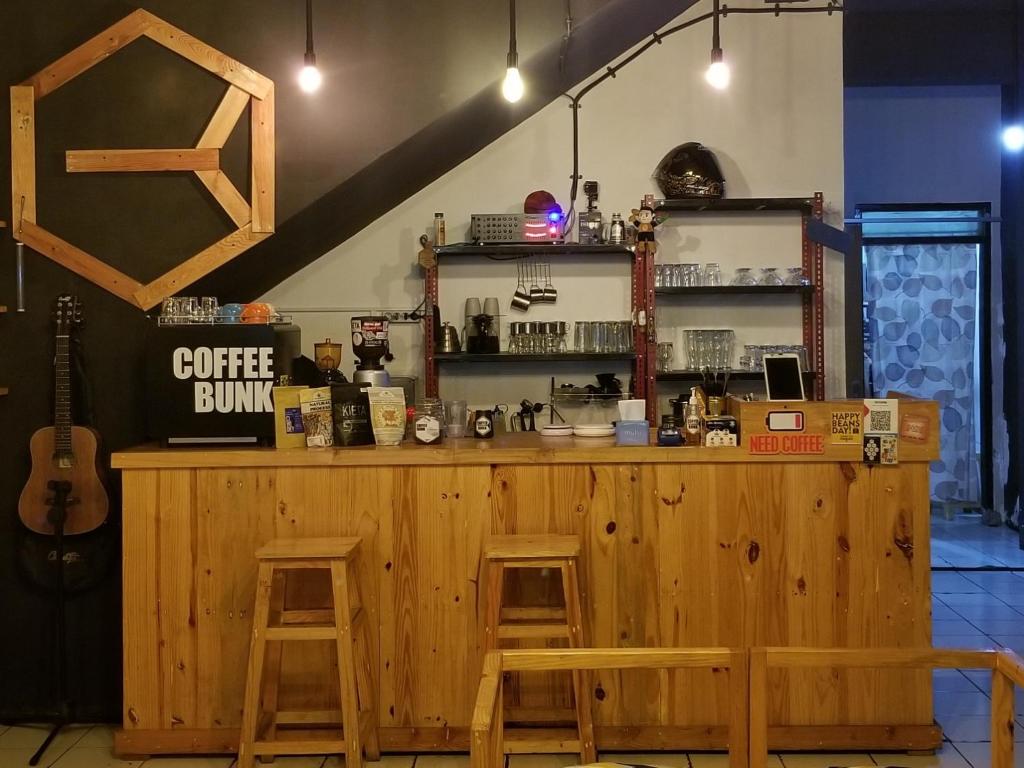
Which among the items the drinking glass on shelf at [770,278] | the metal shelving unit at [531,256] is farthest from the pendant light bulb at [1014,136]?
the metal shelving unit at [531,256]

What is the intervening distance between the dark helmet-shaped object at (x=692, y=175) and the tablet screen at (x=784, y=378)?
62.5 inches

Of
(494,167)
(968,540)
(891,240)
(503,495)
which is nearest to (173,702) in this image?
(503,495)

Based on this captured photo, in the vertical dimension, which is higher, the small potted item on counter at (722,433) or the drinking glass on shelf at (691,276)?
the drinking glass on shelf at (691,276)

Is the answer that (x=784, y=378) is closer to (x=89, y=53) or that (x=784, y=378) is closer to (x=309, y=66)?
(x=309, y=66)

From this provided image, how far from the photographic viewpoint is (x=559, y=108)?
4875 mm

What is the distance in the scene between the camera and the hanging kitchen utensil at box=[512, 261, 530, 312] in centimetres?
487

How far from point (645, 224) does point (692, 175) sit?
370 millimetres

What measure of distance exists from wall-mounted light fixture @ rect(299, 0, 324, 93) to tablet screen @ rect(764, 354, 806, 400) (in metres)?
1.84

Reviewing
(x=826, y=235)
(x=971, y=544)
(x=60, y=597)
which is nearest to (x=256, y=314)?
(x=60, y=597)

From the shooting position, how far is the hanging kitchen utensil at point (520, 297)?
487 centimetres

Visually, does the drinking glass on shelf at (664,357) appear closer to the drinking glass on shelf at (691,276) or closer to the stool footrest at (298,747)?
the drinking glass on shelf at (691,276)

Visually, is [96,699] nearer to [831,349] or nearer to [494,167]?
[494,167]

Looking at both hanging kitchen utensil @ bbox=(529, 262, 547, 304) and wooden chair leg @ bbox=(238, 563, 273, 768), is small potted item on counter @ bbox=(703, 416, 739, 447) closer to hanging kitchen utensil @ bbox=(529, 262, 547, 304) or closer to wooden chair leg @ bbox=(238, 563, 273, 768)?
wooden chair leg @ bbox=(238, 563, 273, 768)

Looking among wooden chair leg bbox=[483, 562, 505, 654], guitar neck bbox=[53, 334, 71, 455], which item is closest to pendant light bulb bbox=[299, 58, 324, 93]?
guitar neck bbox=[53, 334, 71, 455]
